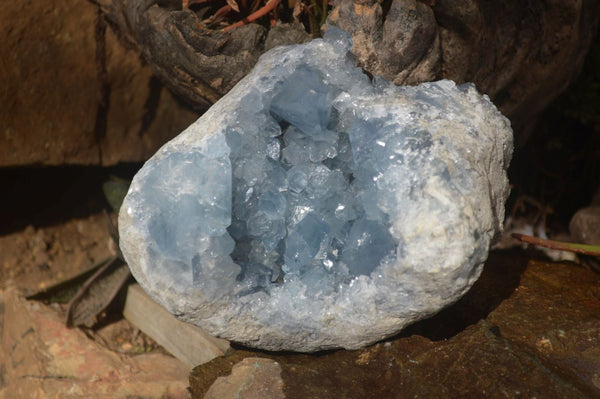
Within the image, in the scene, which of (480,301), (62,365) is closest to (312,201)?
(480,301)

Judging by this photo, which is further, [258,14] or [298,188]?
[258,14]

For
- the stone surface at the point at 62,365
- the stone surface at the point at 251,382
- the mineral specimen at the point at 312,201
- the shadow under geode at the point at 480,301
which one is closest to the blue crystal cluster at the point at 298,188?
the mineral specimen at the point at 312,201

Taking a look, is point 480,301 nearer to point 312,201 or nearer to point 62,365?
point 312,201

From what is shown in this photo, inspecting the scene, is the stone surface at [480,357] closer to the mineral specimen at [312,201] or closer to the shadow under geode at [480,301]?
the shadow under geode at [480,301]

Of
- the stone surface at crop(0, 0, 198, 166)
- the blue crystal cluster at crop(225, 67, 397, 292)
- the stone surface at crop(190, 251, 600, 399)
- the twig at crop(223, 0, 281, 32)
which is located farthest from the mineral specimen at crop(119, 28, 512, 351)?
A: the stone surface at crop(0, 0, 198, 166)

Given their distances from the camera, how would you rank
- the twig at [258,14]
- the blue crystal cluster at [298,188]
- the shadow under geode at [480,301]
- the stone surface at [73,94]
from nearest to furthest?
the blue crystal cluster at [298,188]
the shadow under geode at [480,301]
the twig at [258,14]
the stone surface at [73,94]

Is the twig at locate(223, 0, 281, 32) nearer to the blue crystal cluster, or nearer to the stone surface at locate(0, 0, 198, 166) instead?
the blue crystal cluster
